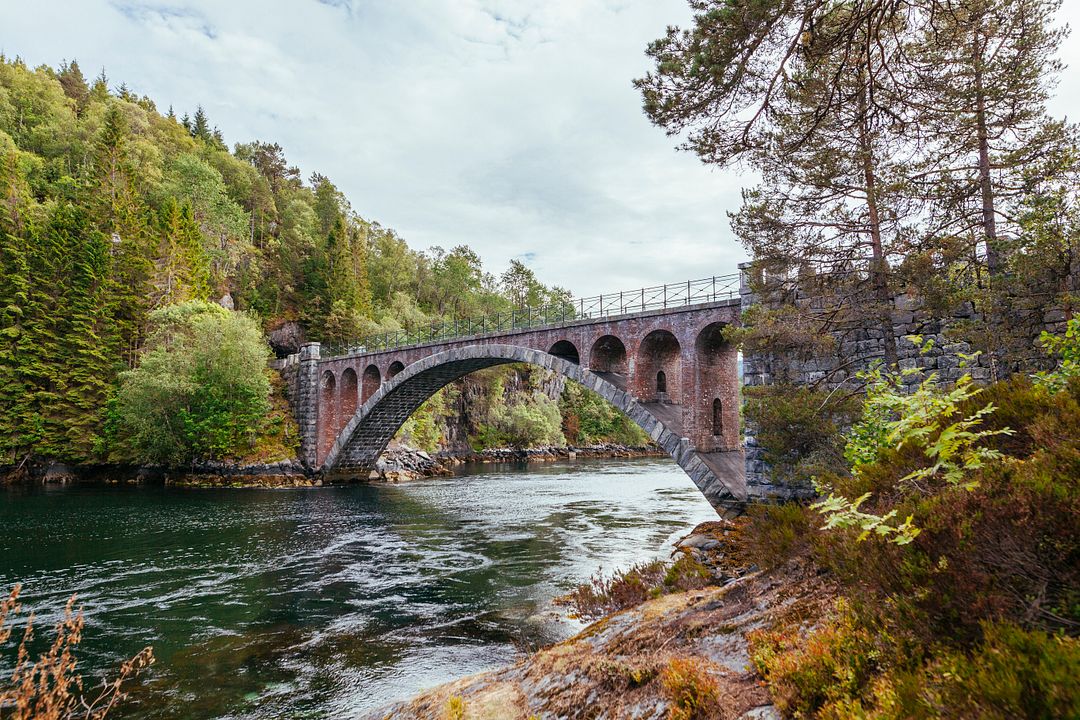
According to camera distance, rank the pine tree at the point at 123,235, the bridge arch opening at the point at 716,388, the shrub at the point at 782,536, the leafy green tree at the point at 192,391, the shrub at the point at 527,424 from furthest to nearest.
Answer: the shrub at the point at 527,424 → the pine tree at the point at 123,235 → the leafy green tree at the point at 192,391 → the bridge arch opening at the point at 716,388 → the shrub at the point at 782,536

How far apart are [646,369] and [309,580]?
14.3 metres

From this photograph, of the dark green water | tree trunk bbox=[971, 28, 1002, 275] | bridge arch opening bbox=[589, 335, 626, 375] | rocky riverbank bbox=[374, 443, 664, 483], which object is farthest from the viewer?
rocky riverbank bbox=[374, 443, 664, 483]

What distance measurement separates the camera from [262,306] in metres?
56.5

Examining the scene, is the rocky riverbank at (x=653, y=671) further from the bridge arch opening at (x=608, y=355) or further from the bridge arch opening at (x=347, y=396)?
the bridge arch opening at (x=347, y=396)

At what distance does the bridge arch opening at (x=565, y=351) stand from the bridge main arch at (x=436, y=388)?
619 mm

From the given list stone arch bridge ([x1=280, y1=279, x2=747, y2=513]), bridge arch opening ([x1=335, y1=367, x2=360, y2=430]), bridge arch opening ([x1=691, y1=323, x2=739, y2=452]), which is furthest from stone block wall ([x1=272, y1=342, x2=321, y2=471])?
bridge arch opening ([x1=691, y1=323, x2=739, y2=452])

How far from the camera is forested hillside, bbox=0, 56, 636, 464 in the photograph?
35500mm

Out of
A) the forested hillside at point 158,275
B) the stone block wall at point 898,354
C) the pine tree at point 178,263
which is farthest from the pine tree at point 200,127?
the stone block wall at point 898,354

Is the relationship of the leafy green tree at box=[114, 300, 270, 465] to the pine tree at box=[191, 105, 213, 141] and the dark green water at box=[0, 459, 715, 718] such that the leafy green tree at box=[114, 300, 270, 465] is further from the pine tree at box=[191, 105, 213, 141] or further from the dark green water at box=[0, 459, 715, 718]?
the pine tree at box=[191, 105, 213, 141]

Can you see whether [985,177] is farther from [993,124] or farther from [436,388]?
[436,388]

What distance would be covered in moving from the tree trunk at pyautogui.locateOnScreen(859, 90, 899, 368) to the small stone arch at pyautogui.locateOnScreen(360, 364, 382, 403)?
3197 cm

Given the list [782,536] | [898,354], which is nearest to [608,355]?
[898,354]

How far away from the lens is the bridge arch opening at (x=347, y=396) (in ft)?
132

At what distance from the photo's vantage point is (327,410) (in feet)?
134
